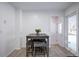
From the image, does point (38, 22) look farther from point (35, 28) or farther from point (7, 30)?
point (7, 30)

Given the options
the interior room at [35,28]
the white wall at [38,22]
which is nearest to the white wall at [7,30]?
the interior room at [35,28]

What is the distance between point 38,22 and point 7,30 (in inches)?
32.3

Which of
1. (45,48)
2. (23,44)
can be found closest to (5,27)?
(23,44)

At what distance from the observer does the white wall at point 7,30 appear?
2377 millimetres

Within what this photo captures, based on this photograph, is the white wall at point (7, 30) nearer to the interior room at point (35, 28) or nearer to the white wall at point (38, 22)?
the interior room at point (35, 28)

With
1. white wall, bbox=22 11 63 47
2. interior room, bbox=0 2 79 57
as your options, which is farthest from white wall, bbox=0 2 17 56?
white wall, bbox=22 11 63 47

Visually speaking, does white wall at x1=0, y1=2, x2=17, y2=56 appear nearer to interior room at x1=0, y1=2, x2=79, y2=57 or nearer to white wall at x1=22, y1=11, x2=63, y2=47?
interior room at x1=0, y1=2, x2=79, y2=57

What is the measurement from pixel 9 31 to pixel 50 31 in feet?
3.36

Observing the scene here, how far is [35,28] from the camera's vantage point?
2410mm

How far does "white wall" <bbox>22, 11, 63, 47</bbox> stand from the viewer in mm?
2430

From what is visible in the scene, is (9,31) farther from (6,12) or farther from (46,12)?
(46,12)

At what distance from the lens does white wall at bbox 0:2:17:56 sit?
2.38m

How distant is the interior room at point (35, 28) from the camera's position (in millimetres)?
2371

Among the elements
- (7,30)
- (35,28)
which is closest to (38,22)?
(35,28)
